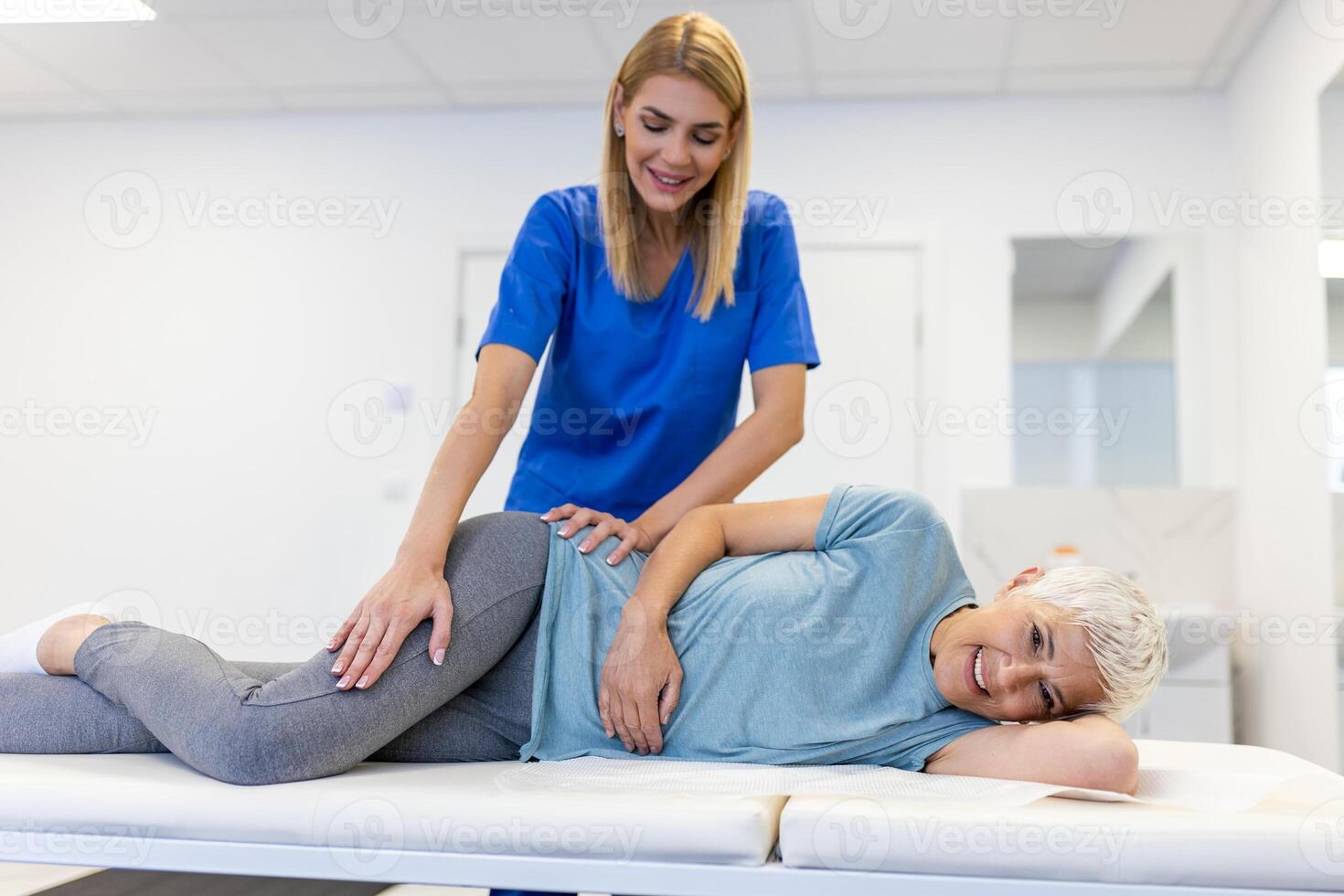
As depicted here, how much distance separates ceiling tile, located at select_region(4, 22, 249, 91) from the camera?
11.8 feet

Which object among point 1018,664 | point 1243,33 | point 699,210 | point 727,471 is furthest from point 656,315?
point 1243,33

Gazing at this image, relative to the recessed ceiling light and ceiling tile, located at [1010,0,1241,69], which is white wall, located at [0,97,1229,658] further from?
the recessed ceiling light

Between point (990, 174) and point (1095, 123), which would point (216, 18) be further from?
point (1095, 123)

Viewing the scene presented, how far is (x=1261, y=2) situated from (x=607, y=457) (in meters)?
2.71

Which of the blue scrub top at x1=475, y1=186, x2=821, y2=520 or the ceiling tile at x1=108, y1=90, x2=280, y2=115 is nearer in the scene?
the blue scrub top at x1=475, y1=186, x2=821, y2=520

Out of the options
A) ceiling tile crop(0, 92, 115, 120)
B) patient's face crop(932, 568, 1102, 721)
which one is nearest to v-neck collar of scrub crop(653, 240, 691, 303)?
patient's face crop(932, 568, 1102, 721)

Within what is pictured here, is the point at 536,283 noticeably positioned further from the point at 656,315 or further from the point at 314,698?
the point at 314,698

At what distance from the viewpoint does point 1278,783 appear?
135cm

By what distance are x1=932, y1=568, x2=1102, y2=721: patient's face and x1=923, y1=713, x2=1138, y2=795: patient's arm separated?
29 millimetres

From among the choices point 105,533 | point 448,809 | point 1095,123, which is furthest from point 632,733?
point 105,533

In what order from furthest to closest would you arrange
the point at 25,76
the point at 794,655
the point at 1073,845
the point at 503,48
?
the point at 25,76 < the point at 503,48 < the point at 794,655 < the point at 1073,845

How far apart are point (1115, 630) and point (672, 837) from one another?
0.58 meters

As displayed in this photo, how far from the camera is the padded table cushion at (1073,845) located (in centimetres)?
106

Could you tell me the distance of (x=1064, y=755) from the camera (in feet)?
4.22
